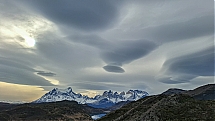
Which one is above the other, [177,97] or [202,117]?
[177,97]

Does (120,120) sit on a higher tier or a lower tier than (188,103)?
lower

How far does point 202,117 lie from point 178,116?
6.19 metres

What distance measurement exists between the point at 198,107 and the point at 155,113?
14.2 meters

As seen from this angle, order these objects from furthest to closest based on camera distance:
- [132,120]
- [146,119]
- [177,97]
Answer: [177,97] → [132,120] → [146,119]

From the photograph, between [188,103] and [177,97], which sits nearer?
[188,103]

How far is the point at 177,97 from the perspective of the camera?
7162 centimetres

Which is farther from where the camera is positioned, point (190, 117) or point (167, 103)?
point (167, 103)

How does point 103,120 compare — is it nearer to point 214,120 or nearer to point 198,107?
point 198,107

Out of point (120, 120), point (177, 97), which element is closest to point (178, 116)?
point (177, 97)

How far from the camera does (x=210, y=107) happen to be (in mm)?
60719

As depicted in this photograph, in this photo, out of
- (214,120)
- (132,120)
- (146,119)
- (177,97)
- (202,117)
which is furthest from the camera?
(177,97)

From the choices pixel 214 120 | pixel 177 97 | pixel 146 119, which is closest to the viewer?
pixel 214 120

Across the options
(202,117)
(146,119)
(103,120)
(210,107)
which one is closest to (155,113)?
(146,119)

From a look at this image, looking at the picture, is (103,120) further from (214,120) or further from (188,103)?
(214,120)
